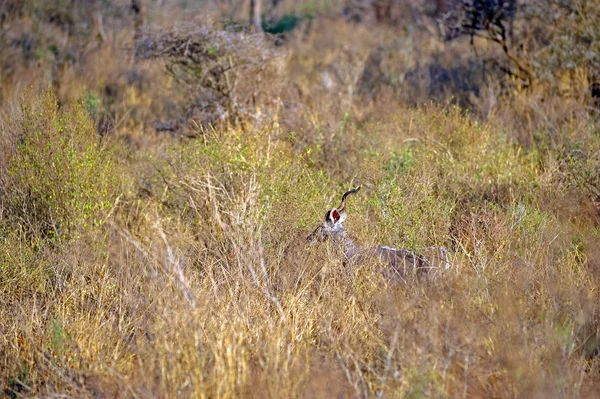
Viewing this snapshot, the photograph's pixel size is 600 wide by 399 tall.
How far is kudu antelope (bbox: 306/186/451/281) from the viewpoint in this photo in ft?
17.2

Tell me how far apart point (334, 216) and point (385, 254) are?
1.60 ft

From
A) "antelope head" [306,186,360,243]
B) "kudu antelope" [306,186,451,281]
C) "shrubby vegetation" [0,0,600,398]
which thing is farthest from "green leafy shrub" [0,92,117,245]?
"kudu antelope" [306,186,451,281]

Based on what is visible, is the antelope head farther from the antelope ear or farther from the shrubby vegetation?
the shrubby vegetation

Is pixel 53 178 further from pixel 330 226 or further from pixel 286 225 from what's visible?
pixel 330 226

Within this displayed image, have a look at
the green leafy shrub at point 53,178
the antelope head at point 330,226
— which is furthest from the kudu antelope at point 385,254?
the green leafy shrub at point 53,178

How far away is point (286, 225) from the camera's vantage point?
5.88 m

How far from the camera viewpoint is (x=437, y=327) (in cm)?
397

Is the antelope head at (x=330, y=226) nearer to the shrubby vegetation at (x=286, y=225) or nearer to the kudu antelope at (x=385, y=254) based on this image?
the kudu antelope at (x=385, y=254)

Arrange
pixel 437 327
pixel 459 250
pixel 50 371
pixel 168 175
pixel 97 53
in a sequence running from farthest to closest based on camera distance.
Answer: pixel 97 53 < pixel 168 175 < pixel 459 250 < pixel 50 371 < pixel 437 327

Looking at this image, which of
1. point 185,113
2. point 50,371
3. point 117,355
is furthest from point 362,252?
point 185,113

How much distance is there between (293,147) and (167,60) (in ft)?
7.28

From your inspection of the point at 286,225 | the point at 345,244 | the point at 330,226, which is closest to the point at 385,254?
the point at 345,244

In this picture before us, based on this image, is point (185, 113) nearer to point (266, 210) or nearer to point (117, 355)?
point (266, 210)

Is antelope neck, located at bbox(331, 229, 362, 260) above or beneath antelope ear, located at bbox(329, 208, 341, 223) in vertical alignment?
beneath
